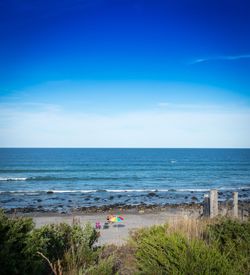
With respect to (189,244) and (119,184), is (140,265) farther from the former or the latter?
(119,184)

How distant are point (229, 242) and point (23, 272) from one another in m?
3.77

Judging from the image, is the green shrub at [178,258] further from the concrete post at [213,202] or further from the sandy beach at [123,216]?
the sandy beach at [123,216]

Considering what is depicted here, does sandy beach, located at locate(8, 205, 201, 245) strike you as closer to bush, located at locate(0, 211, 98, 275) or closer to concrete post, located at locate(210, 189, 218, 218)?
concrete post, located at locate(210, 189, 218, 218)

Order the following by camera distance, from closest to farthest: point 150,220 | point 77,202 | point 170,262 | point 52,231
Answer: point 170,262 < point 52,231 < point 150,220 < point 77,202

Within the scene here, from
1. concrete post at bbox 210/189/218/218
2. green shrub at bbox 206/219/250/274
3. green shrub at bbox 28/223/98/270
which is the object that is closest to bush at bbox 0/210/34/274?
green shrub at bbox 28/223/98/270

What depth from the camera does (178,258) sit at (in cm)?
469

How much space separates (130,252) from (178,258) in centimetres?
205

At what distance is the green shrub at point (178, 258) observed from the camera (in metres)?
4.28

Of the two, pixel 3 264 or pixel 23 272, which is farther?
pixel 23 272

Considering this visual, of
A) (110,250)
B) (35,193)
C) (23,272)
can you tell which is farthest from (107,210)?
(23,272)

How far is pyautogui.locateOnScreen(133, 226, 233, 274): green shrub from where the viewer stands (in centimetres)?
428

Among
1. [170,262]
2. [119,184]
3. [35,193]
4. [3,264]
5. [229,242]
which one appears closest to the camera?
[3,264]

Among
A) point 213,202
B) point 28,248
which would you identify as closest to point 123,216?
point 213,202

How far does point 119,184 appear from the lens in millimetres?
38188
